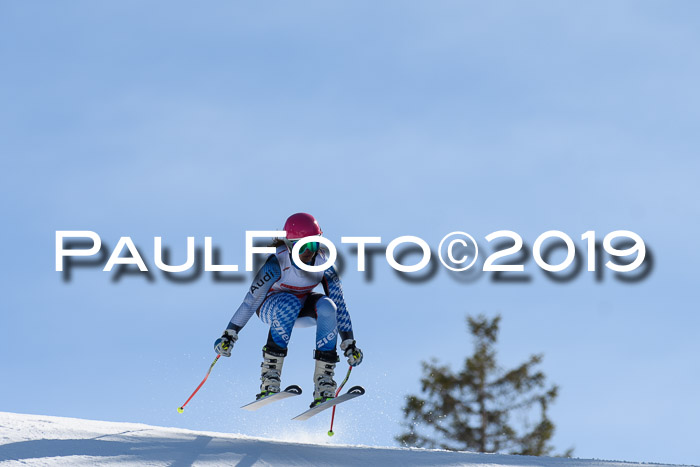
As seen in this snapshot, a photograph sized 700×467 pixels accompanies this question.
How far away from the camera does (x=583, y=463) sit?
849 cm

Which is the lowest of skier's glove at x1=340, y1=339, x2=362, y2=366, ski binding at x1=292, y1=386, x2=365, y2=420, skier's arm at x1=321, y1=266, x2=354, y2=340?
ski binding at x1=292, y1=386, x2=365, y2=420

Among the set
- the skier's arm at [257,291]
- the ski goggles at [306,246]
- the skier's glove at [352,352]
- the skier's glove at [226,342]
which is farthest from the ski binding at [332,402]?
the ski goggles at [306,246]

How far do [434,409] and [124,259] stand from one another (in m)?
13.3

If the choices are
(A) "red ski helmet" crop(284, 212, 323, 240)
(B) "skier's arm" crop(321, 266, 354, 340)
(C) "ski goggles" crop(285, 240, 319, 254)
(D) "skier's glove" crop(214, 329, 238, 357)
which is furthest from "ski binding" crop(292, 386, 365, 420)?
(A) "red ski helmet" crop(284, 212, 323, 240)

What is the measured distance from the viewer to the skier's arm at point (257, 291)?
8969 millimetres

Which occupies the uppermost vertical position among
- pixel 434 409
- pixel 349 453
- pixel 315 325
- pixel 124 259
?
pixel 124 259

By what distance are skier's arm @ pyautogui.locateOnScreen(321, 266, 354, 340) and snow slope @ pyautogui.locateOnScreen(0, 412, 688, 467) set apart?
1183mm

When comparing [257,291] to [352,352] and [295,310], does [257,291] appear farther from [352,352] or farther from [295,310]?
[352,352]

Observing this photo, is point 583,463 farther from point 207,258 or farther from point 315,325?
point 207,258

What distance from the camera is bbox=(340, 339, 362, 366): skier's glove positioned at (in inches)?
349

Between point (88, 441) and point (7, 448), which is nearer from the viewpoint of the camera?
point (7, 448)

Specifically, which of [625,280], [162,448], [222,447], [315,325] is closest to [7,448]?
[162,448]

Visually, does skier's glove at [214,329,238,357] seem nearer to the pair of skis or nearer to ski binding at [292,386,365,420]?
the pair of skis

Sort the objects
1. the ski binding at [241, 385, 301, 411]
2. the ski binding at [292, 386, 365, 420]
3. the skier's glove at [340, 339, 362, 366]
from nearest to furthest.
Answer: the ski binding at [292, 386, 365, 420] → the ski binding at [241, 385, 301, 411] → the skier's glove at [340, 339, 362, 366]
